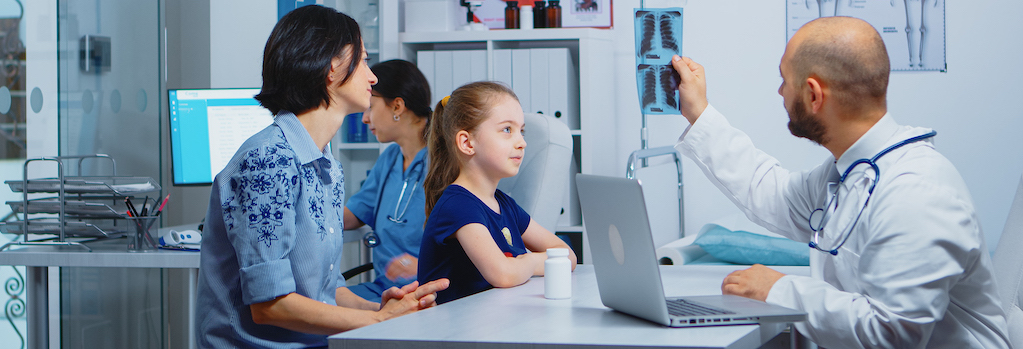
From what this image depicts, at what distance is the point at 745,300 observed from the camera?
1164mm

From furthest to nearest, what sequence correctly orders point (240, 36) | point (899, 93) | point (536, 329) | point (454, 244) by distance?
point (899, 93), point (240, 36), point (454, 244), point (536, 329)

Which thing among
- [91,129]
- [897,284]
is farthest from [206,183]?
[897,284]

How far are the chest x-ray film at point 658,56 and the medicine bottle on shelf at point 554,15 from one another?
5.76 ft

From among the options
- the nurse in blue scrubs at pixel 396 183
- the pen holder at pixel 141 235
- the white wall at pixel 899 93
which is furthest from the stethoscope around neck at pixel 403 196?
the white wall at pixel 899 93

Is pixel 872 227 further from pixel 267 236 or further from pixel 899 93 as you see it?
pixel 899 93

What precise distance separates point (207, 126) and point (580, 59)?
147 centimetres

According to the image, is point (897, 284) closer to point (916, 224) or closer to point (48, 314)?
point (916, 224)

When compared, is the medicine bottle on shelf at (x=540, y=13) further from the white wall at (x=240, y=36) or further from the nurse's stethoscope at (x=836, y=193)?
the nurse's stethoscope at (x=836, y=193)

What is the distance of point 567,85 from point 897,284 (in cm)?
220

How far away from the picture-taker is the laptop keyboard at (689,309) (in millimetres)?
1026

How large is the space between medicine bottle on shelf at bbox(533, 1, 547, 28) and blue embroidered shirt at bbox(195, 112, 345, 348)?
6.95 ft

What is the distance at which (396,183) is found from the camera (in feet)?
7.60

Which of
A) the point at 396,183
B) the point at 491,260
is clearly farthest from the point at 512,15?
the point at 491,260

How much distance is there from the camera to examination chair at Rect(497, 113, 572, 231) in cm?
212
